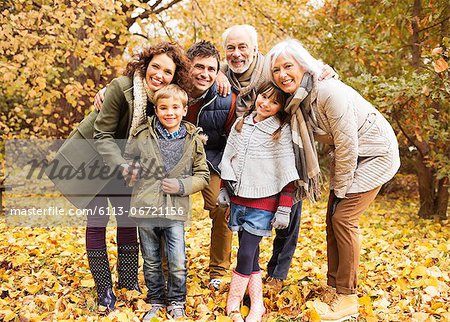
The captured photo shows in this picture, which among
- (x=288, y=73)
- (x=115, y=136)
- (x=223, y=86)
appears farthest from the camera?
(x=223, y=86)

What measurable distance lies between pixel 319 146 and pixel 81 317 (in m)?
7.05

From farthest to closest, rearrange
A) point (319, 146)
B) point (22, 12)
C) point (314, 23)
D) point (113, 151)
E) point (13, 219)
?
point (319, 146) → point (314, 23) → point (13, 219) → point (22, 12) → point (113, 151)

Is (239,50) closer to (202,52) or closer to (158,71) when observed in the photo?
(202,52)

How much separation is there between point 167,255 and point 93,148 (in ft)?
2.90

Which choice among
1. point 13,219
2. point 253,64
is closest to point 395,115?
point 253,64

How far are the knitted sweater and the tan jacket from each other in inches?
10.3

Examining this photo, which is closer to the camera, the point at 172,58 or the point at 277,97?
the point at 277,97

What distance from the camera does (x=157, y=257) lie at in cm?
337

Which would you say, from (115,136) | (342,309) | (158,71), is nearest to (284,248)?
(342,309)

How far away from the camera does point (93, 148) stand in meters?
3.41

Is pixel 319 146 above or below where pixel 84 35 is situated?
below

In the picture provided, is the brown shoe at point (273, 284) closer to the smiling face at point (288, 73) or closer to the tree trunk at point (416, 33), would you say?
the smiling face at point (288, 73)

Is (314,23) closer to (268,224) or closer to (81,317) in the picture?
(268,224)

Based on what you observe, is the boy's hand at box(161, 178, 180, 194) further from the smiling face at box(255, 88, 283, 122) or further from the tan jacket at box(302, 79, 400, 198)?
the tan jacket at box(302, 79, 400, 198)
